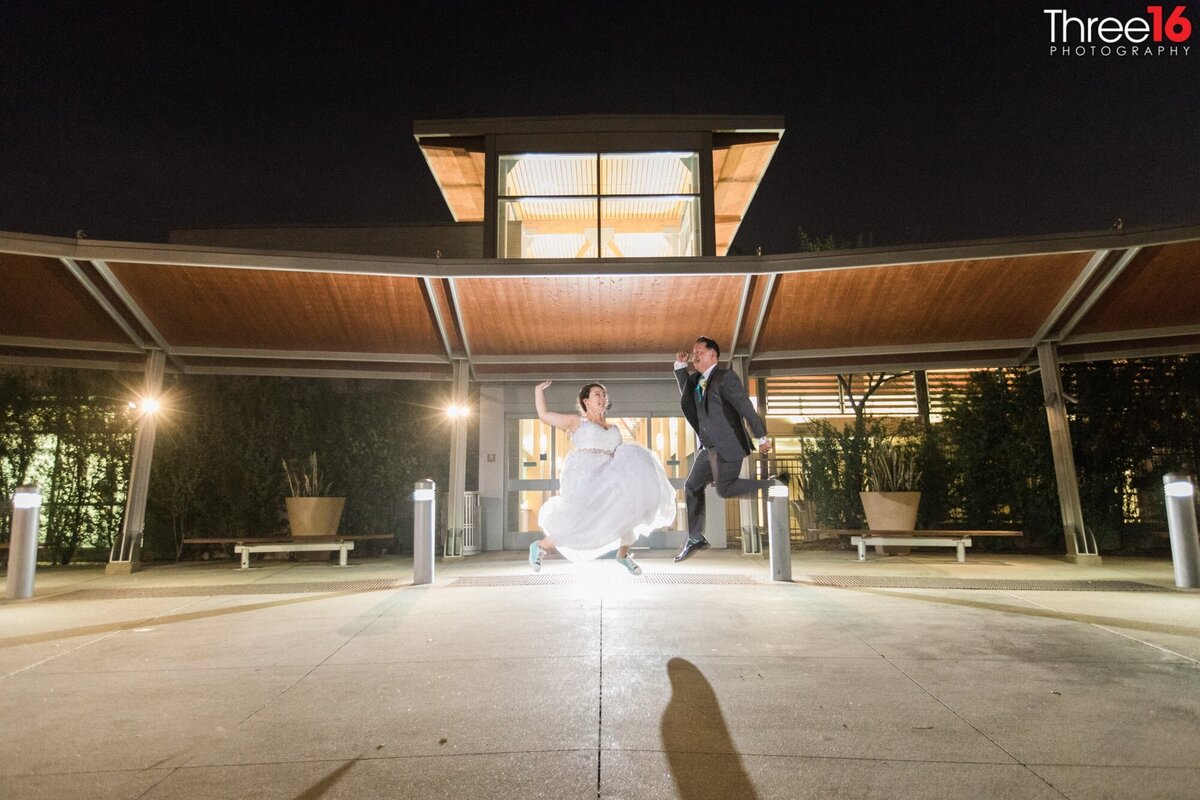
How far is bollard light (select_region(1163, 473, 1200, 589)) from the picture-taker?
7488 mm

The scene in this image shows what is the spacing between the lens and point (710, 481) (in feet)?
19.3

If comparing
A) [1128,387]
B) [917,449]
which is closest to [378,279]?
[917,449]

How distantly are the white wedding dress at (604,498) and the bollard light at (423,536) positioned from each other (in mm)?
2914

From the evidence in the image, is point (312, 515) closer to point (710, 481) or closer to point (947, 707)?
point (710, 481)

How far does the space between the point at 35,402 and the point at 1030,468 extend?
58.1 ft

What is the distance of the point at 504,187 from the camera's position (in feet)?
42.6

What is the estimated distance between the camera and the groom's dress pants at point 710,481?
5.55m

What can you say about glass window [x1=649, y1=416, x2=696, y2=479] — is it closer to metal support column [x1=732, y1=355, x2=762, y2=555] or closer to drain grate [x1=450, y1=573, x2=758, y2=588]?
metal support column [x1=732, y1=355, x2=762, y2=555]

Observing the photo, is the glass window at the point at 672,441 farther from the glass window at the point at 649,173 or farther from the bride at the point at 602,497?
the bride at the point at 602,497

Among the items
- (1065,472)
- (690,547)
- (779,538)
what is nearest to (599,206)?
(779,538)

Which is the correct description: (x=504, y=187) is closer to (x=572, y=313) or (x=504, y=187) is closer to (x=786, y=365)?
(x=572, y=313)

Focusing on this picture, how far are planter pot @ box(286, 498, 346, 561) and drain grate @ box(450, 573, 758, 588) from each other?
15.1 feet

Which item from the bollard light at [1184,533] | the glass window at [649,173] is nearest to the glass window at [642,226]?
the glass window at [649,173]

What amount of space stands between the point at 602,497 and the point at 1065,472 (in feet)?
28.2
